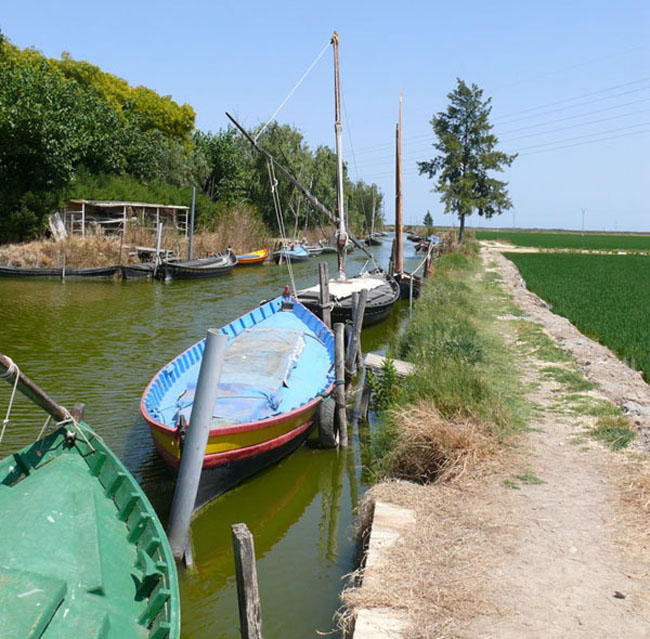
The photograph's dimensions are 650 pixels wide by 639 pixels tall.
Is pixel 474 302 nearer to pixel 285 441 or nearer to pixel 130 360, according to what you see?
pixel 130 360

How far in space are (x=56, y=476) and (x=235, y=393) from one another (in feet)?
12.9

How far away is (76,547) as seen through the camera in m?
4.85

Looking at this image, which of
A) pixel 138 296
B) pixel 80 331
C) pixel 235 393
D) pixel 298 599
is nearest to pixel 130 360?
pixel 80 331

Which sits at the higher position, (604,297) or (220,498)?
(604,297)

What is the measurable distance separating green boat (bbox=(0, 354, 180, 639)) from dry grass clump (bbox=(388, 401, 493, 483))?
363 cm

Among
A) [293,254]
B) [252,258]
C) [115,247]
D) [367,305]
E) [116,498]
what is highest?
[115,247]

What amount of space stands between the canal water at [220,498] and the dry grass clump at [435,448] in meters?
1.13

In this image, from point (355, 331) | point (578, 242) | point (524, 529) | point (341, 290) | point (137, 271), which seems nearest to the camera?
point (524, 529)

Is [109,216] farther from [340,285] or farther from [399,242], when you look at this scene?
[340,285]

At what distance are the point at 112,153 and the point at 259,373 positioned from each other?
34.0m

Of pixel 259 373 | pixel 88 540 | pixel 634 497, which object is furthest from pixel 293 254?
pixel 88 540

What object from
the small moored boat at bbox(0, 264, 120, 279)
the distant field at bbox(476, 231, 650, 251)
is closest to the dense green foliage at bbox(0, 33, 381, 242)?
the small moored boat at bbox(0, 264, 120, 279)

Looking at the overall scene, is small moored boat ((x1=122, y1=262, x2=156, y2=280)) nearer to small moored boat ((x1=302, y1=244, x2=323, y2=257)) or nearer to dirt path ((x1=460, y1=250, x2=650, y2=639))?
small moored boat ((x1=302, y1=244, x2=323, y2=257))

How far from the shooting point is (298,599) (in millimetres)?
6707
